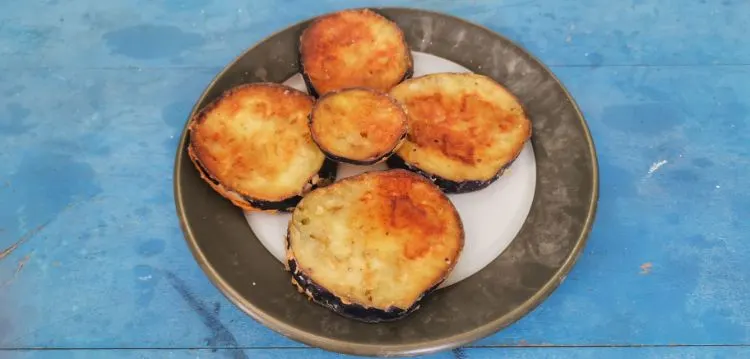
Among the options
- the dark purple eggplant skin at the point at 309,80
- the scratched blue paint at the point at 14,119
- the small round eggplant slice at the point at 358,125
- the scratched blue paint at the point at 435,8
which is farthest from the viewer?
the scratched blue paint at the point at 435,8

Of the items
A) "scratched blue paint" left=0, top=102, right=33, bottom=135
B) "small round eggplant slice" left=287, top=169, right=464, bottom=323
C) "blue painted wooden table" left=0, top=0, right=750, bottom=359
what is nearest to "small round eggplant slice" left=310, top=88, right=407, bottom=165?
"small round eggplant slice" left=287, top=169, right=464, bottom=323

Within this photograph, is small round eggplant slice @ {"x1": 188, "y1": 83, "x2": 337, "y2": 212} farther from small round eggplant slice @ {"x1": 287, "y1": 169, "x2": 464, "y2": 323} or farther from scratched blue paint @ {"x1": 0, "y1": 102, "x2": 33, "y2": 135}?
scratched blue paint @ {"x1": 0, "y1": 102, "x2": 33, "y2": 135}

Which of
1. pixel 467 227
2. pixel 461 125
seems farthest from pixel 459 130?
pixel 467 227

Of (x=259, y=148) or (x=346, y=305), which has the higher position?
(x=259, y=148)

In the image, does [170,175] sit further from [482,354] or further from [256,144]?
[482,354]

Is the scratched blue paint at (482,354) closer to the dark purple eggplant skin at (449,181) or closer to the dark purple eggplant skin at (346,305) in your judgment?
the dark purple eggplant skin at (346,305)

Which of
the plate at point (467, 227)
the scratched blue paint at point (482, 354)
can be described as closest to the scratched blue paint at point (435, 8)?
the plate at point (467, 227)
